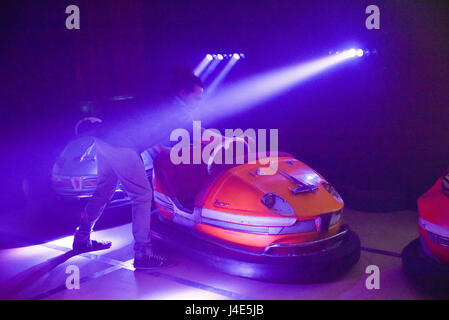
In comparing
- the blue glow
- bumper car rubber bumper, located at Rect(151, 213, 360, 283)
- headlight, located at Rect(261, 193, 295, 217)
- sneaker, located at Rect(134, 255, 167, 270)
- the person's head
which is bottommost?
sneaker, located at Rect(134, 255, 167, 270)

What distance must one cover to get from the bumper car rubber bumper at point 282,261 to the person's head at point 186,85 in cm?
92

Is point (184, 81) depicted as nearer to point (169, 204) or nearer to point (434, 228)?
point (169, 204)

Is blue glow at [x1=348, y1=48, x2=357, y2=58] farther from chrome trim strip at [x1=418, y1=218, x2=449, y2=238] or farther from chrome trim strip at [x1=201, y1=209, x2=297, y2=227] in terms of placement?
chrome trim strip at [x1=201, y1=209, x2=297, y2=227]

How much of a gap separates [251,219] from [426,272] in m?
0.95

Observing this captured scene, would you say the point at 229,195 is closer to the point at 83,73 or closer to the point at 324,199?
the point at 324,199

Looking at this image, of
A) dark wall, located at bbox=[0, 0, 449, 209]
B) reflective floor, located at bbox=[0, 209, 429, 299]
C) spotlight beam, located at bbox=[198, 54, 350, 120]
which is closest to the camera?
reflective floor, located at bbox=[0, 209, 429, 299]

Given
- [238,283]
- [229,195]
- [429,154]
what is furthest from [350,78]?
[238,283]

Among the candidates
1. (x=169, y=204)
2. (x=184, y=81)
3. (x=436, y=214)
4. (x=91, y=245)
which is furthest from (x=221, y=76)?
(x=436, y=214)

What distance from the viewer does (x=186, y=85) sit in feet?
8.13

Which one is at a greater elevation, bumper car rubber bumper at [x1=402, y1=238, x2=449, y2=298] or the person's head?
the person's head

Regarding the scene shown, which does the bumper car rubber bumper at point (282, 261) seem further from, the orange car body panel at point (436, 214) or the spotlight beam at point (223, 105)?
the spotlight beam at point (223, 105)

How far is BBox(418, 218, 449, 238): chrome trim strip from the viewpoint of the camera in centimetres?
191

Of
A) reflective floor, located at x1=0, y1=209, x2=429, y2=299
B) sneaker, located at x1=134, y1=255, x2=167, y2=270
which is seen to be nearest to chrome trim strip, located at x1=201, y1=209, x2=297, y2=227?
reflective floor, located at x1=0, y1=209, x2=429, y2=299

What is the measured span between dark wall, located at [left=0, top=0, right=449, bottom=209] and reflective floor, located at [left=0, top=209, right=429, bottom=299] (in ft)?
3.24
